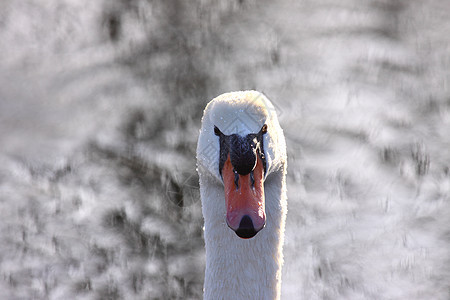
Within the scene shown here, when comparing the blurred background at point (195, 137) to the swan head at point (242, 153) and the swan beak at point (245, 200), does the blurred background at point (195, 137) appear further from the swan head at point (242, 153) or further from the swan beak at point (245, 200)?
the swan beak at point (245, 200)

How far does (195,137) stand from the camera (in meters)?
7.31

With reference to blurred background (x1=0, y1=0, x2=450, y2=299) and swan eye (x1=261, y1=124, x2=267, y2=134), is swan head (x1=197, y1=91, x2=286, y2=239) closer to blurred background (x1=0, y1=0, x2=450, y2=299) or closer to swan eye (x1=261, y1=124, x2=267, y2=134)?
swan eye (x1=261, y1=124, x2=267, y2=134)

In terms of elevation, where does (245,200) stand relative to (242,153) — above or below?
below

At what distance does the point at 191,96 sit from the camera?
7.75 metres

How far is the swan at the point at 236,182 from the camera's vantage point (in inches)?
129

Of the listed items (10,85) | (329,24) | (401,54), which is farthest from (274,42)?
(10,85)

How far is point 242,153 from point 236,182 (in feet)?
0.44

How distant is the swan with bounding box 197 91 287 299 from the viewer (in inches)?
129

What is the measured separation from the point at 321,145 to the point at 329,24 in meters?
2.66

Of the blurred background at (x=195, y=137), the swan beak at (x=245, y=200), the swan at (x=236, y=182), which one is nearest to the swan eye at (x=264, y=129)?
the swan at (x=236, y=182)

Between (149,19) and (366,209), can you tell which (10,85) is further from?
(366,209)

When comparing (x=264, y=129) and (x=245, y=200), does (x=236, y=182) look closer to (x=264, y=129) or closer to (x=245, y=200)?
(x=245, y=200)

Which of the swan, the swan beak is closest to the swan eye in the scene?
the swan

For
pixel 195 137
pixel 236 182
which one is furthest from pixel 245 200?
pixel 195 137
